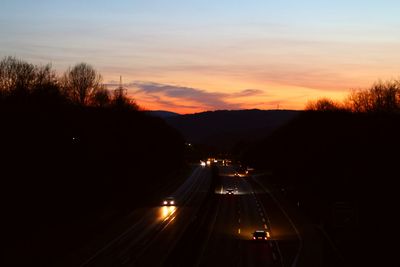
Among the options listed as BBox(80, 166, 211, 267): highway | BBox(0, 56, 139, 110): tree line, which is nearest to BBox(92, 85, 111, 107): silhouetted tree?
BBox(0, 56, 139, 110): tree line

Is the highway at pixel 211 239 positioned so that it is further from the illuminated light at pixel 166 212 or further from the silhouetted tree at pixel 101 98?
the silhouetted tree at pixel 101 98

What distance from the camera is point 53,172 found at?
185 ft

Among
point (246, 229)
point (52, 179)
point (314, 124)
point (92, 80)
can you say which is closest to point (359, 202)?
point (246, 229)

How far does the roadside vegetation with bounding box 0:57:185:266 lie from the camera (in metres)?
46.7

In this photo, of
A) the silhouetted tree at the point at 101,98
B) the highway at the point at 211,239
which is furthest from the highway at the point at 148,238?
the silhouetted tree at the point at 101,98

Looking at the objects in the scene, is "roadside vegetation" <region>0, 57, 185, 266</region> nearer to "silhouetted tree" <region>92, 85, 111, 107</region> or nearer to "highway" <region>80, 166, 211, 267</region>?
"highway" <region>80, 166, 211, 267</region>

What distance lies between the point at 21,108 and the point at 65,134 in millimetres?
7985

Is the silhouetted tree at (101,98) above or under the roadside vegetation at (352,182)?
above

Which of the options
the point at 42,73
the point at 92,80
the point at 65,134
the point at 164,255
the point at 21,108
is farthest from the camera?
the point at 92,80

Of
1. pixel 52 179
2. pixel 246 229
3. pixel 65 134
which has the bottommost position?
pixel 246 229

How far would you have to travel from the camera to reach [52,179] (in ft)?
184

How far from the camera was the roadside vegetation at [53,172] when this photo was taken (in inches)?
1838

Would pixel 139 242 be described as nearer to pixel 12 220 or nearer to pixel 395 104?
pixel 12 220

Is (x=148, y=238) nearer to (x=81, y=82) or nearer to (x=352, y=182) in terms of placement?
(x=352, y=182)
